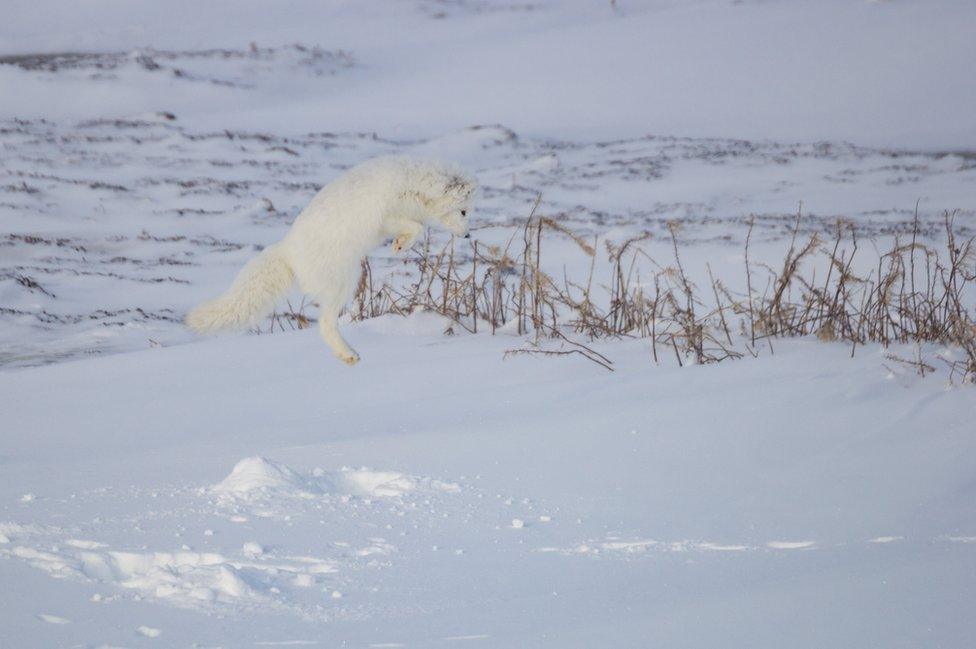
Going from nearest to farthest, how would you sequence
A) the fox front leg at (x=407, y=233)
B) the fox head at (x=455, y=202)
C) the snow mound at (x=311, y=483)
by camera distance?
1. the snow mound at (x=311, y=483)
2. the fox front leg at (x=407, y=233)
3. the fox head at (x=455, y=202)

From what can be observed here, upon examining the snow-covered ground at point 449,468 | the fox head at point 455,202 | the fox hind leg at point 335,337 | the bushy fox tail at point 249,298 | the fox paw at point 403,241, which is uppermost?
the fox head at point 455,202

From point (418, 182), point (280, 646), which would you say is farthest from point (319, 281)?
point (280, 646)

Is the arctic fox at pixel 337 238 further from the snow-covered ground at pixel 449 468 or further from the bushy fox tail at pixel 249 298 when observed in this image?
the snow-covered ground at pixel 449 468

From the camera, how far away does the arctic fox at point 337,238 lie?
2.60 metres

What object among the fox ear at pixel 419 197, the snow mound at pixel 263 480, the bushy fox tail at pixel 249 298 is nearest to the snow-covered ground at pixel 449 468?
the snow mound at pixel 263 480

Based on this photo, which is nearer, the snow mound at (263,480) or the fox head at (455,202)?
the snow mound at (263,480)

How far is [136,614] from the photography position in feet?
5.09

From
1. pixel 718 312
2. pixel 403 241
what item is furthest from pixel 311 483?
pixel 718 312

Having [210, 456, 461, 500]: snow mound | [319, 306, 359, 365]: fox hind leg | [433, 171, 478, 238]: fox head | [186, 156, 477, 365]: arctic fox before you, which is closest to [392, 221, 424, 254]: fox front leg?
[186, 156, 477, 365]: arctic fox

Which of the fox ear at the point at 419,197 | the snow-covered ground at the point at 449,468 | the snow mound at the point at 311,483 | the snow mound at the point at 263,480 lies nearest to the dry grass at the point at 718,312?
the snow-covered ground at the point at 449,468

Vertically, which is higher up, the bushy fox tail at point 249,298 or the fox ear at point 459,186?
the fox ear at point 459,186

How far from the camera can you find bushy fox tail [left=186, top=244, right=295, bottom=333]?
8.73ft

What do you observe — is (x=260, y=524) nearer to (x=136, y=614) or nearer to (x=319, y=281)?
(x=136, y=614)

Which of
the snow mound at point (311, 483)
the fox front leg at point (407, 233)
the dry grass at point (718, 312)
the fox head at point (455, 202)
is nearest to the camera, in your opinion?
the snow mound at point (311, 483)
